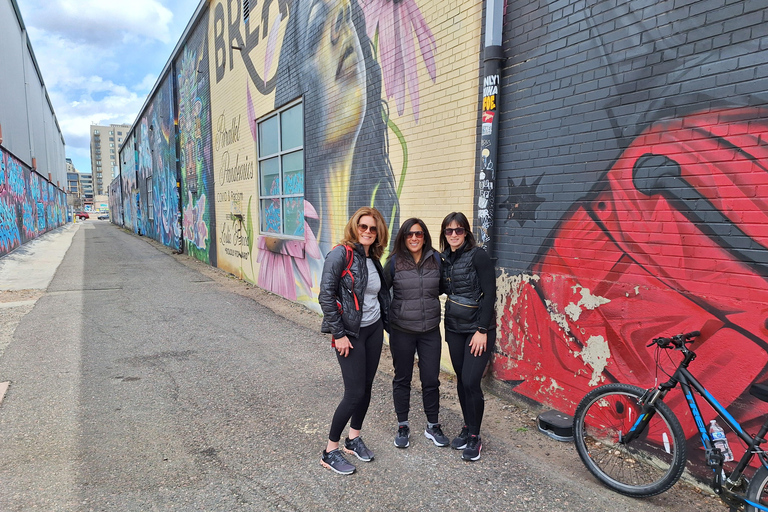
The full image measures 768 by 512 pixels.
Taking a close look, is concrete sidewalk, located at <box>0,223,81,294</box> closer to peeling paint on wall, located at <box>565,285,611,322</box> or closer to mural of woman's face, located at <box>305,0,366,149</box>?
mural of woman's face, located at <box>305,0,366,149</box>

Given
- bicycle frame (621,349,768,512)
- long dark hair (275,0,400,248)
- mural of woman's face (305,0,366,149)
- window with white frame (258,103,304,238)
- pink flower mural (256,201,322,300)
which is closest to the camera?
bicycle frame (621,349,768,512)

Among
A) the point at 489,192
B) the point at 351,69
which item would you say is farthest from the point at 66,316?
the point at 489,192

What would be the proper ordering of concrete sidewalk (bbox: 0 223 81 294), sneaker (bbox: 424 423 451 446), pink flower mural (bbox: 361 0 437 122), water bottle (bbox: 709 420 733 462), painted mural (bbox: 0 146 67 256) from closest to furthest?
water bottle (bbox: 709 420 733 462)
sneaker (bbox: 424 423 451 446)
pink flower mural (bbox: 361 0 437 122)
concrete sidewalk (bbox: 0 223 81 294)
painted mural (bbox: 0 146 67 256)

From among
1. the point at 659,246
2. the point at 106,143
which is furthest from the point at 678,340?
the point at 106,143

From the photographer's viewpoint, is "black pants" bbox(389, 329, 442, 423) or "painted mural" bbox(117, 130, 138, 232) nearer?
"black pants" bbox(389, 329, 442, 423)

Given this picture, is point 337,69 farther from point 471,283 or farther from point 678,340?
point 678,340

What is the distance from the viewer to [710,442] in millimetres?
2428

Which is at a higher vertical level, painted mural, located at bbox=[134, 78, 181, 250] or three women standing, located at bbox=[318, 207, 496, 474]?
painted mural, located at bbox=[134, 78, 181, 250]

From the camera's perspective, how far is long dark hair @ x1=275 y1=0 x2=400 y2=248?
546 cm

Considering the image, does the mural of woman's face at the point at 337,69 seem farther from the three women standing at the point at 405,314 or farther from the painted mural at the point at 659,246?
the three women standing at the point at 405,314

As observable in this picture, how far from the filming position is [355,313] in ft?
9.09

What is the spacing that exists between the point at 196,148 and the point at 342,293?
44.4 feet

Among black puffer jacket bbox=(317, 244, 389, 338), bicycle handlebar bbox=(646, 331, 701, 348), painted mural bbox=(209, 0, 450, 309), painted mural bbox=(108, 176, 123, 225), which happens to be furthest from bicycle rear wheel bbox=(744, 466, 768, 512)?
painted mural bbox=(108, 176, 123, 225)

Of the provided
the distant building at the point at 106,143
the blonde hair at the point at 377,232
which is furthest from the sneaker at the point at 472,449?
the distant building at the point at 106,143
